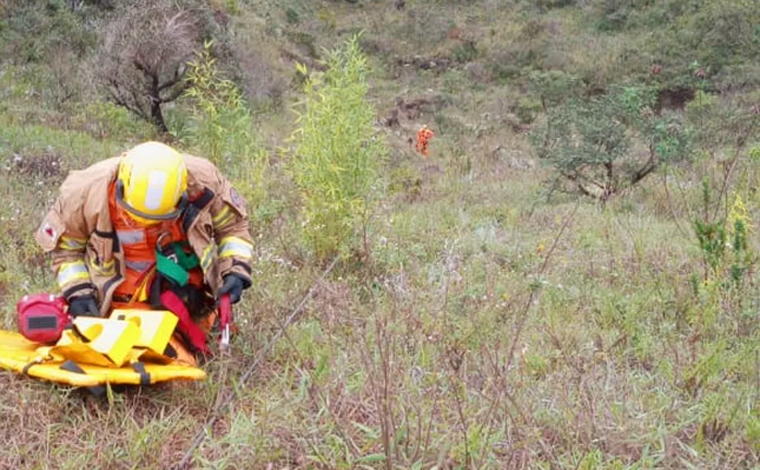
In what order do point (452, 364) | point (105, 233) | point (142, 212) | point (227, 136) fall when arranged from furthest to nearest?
1. point (227, 136)
2. point (105, 233)
3. point (142, 212)
4. point (452, 364)

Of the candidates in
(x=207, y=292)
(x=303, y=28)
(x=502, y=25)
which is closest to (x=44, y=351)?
(x=207, y=292)

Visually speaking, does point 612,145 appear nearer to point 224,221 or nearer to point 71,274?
point 224,221

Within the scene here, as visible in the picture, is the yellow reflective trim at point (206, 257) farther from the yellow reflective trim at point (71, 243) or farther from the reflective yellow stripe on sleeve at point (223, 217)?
the yellow reflective trim at point (71, 243)

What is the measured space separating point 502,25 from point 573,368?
66.6ft

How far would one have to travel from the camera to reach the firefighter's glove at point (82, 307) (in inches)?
110

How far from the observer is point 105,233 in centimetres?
273

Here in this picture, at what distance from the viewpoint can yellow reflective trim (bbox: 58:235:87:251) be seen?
9.19ft

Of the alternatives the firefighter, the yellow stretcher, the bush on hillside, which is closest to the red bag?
the yellow stretcher

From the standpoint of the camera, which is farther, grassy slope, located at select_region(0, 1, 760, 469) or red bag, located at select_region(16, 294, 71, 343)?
red bag, located at select_region(16, 294, 71, 343)

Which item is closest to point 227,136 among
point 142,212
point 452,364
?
point 142,212

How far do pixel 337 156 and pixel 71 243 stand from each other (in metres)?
1.58

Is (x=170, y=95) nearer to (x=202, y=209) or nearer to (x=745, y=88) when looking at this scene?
(x=202, y=209)

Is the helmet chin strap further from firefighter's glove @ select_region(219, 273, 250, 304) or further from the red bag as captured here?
the red bag

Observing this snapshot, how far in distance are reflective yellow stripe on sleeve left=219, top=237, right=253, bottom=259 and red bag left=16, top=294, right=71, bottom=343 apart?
2.15 ft
